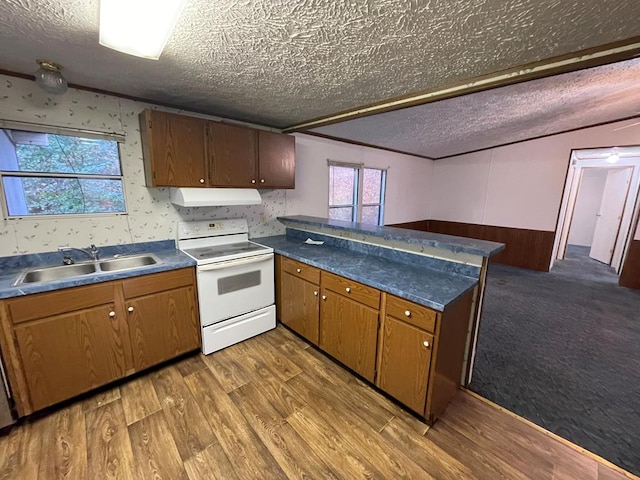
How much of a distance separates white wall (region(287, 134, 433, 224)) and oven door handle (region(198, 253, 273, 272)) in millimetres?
1111

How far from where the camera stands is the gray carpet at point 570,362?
1696 millimetres

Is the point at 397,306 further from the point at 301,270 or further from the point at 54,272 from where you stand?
the point at 54,272

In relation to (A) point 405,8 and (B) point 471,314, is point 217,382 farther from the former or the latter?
(A) point 405,8

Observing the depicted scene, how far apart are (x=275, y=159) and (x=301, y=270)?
1.26m

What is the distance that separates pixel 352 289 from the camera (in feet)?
6.53

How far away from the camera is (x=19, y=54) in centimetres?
151

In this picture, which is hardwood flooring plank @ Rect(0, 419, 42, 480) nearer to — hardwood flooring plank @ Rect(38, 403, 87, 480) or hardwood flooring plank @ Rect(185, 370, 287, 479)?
hardwood flooring plank @ Rect(38, 403, 87, 480)

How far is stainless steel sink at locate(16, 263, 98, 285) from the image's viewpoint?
1.86 metres

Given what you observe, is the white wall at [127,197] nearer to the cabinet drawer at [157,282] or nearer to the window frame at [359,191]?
the window frame at [359,191]

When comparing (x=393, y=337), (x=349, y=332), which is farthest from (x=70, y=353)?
(x=393, y=337)

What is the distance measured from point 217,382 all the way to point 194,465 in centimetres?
63

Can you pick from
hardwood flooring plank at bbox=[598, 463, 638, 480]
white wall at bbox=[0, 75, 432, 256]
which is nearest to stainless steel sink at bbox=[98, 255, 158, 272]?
white wall at bbox=[0, 75, 432, 256]

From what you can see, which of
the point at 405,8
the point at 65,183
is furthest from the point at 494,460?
the point at 65,183

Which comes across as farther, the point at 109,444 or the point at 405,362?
the point at 405,362
